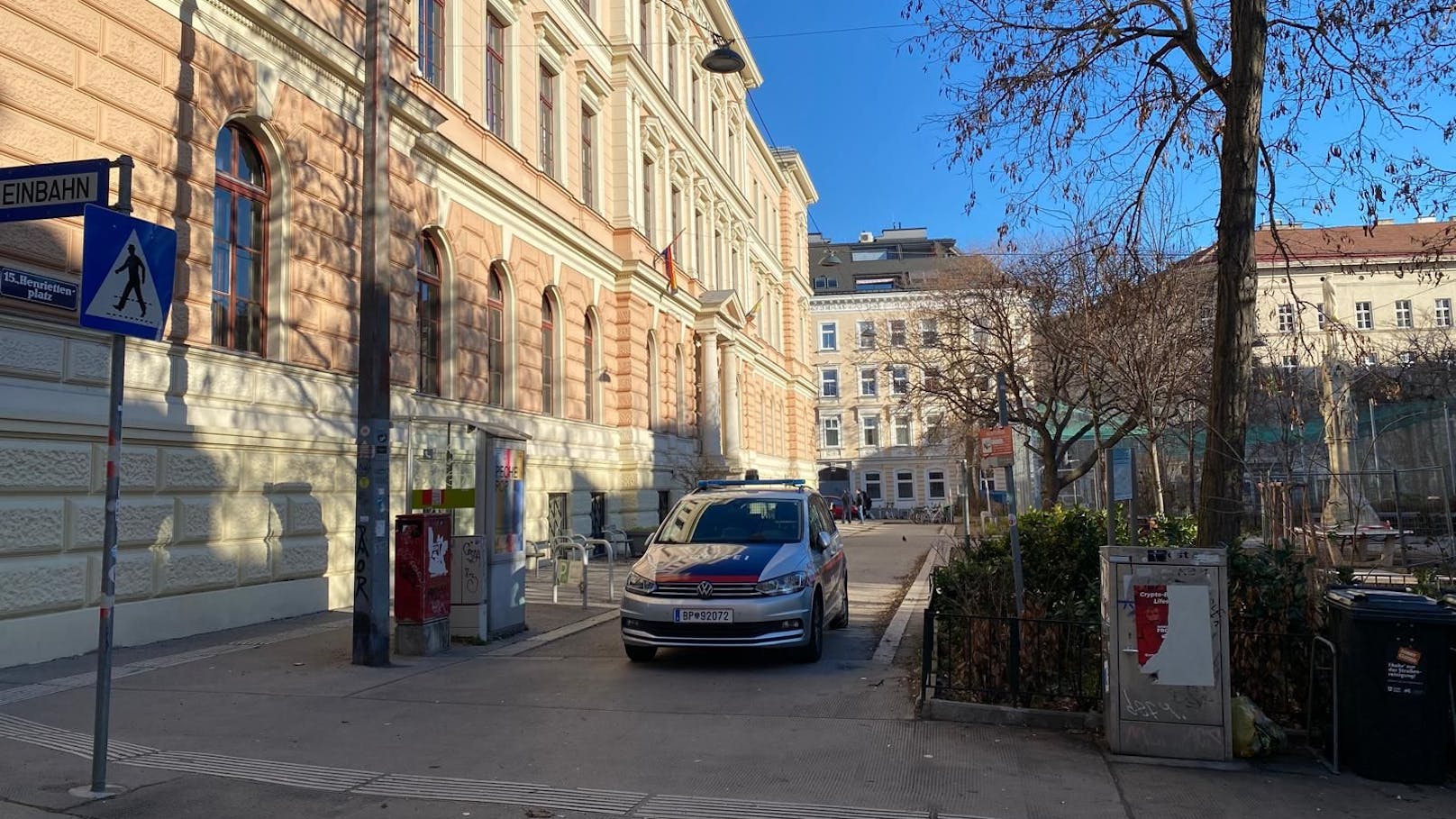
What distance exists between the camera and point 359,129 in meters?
14.6

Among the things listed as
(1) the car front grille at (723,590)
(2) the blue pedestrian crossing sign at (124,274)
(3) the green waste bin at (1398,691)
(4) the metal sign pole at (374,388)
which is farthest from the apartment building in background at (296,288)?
(3) the green waste bin at (1398,691)

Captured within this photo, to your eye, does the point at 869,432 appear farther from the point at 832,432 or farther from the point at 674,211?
the point at 674,211

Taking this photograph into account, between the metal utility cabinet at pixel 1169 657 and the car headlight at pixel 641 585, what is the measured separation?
14.2 ft

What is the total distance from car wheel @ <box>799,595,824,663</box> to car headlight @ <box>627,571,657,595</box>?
1512mm

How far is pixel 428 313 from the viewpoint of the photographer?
1700cm

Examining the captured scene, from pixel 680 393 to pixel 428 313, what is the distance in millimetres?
14170

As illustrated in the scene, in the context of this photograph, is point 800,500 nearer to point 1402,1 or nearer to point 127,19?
point 1402,1

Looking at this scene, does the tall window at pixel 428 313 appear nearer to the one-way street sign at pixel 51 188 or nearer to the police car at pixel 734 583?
the police car at pixel 734 583

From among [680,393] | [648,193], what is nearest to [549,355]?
[648,193]

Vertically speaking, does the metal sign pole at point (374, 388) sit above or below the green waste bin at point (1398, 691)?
above

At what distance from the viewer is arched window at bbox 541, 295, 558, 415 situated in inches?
869

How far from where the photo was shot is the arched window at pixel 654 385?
28023 millimetres

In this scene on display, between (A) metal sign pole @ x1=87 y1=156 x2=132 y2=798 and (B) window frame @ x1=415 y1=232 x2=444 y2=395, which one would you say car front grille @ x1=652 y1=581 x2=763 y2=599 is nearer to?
(A) metal sign pole @ x1=87 y1=156 x2=132 y2=798

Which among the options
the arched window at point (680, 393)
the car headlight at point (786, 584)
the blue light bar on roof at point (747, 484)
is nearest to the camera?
the car headlight at point (786, 584)
